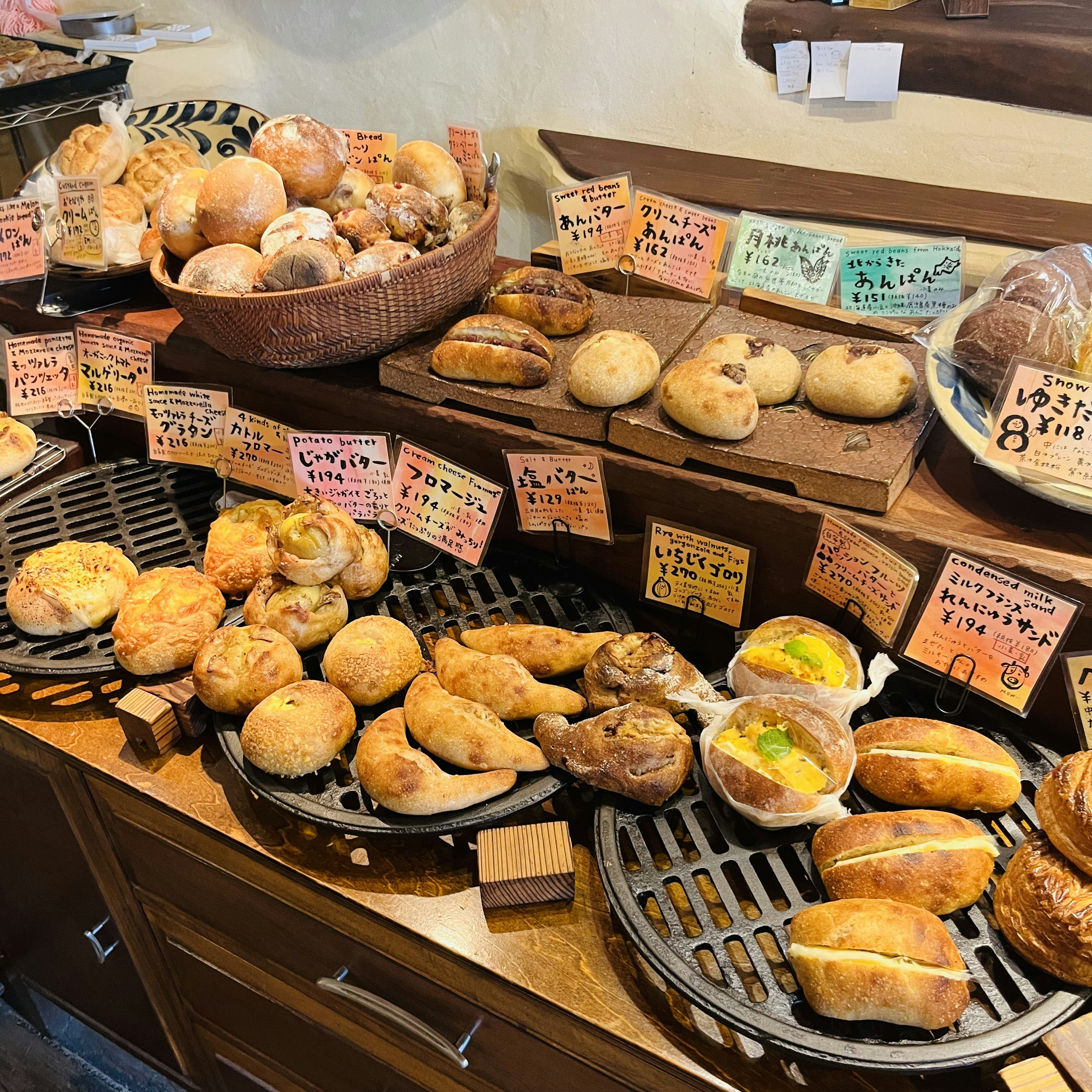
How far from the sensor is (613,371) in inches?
58.8

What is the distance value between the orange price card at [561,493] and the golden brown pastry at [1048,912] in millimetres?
Answer: 834

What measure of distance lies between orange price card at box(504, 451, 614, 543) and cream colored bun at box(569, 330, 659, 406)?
4.1 inches

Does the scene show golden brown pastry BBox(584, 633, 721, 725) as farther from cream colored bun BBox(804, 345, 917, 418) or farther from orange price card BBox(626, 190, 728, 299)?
orange price card BBox(626, 190, 728, 299)

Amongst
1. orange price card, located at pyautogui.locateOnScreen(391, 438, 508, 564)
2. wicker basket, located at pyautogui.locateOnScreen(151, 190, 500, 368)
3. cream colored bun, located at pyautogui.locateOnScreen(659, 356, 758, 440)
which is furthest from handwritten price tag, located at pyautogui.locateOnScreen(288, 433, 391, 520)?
cream colored bun, located at pyautogui.locateOnScreen(659, 356, 758, 440)

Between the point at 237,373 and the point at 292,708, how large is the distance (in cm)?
88

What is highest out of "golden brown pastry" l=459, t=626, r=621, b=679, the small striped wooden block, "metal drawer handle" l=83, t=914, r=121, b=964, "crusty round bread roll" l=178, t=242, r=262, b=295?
"crusty round bread roll" l=178, t=242, r=262, b=295

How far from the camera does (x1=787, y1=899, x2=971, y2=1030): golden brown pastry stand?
3.31 ft

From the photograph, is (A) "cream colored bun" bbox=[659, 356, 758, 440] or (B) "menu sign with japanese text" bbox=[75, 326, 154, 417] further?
(B) "menu sign with japanese text" bbox=[75, 326, 154, 417]

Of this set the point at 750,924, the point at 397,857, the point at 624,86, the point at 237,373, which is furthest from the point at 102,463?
the point at 624,86

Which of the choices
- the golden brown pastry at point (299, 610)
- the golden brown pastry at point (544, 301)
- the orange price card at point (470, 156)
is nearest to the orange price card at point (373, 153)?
the orange price card at point (470, 156)

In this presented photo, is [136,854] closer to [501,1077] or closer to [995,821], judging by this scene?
[501,1077]

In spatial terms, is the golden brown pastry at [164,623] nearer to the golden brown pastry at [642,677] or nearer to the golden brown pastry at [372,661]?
the golden brown pastry at [372,661]

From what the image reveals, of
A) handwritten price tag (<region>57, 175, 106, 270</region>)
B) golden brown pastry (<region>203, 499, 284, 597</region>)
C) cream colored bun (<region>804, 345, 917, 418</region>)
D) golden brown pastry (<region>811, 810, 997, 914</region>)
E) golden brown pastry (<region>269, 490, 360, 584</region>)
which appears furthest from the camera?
handwritten price tag (<region>57, 175, 106, 270</region>)

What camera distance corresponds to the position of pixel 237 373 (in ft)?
6.39
